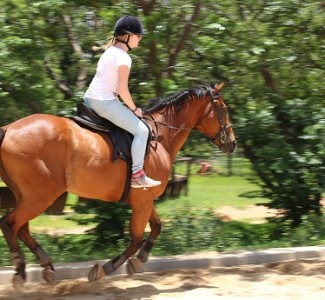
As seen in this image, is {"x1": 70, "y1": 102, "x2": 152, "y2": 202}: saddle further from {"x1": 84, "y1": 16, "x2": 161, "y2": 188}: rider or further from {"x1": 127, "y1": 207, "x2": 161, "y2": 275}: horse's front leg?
{"x1": 127, "y1": 207, "x2": 161, "y2": 275}: horse's front leg

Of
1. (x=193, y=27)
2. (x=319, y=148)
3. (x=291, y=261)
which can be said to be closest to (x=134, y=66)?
(x=193, y=27)

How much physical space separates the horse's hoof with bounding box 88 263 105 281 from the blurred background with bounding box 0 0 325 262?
8.79 ft

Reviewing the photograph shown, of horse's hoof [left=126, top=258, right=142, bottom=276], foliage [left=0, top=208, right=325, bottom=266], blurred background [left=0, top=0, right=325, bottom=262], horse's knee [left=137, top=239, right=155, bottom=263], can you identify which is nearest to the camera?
horse's hoof [left=126, top=258, right=142, bottom=276]

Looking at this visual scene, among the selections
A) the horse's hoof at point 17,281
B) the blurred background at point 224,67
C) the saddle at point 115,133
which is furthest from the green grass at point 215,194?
the horse's hoof at point 17,281

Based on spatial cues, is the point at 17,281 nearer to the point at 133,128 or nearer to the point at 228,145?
the point at 133,128

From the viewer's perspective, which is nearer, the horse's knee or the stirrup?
the stirrup

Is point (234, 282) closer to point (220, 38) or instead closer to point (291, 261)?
point (291, 261)

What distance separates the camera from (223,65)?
9492mm

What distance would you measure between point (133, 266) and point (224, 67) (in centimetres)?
382

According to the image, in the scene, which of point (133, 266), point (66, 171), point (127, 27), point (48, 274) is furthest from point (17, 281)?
point (127, 27)

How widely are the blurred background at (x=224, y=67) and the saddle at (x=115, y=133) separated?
6.60 ft

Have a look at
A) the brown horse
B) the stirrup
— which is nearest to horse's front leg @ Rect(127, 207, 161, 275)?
the brown horse

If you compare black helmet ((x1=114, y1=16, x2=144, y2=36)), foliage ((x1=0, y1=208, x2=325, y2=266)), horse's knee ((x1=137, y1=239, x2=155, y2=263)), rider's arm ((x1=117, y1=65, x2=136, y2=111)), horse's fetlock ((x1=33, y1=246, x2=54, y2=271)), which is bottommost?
foliage ((x1=0, y1=208, x2=325, y2=266))

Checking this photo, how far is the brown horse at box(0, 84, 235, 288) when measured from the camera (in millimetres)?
6078
